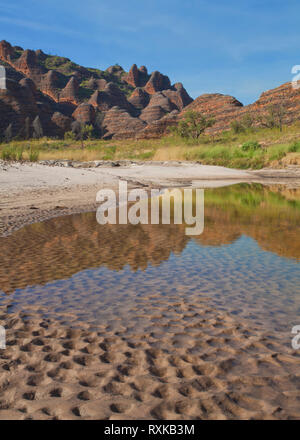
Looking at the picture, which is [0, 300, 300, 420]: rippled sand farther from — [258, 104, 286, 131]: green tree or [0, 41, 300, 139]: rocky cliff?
[0, 41, 300, 139]: rocky cliff

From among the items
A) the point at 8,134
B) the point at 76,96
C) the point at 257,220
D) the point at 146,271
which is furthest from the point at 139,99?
the point at 146,271

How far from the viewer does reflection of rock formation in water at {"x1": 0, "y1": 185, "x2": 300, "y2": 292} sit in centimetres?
506

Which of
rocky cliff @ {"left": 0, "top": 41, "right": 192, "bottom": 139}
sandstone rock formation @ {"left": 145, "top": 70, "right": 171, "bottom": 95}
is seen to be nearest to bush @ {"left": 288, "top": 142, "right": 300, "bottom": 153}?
rocky cliff @ {"left": 0, "top": 41, "right": 192, "bottom": 139}

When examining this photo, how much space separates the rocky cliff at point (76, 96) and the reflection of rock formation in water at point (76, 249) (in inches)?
3322

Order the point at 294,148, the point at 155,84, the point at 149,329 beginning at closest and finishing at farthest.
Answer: the point at 149,329 → the point at 294,148 → the point at 155,84

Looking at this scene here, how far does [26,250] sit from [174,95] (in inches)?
5843

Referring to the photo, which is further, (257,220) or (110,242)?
(257,220)

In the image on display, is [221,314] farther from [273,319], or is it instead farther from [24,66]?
[24,66]

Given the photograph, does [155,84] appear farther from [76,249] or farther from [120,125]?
[76,249]

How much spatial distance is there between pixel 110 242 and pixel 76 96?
420 feet

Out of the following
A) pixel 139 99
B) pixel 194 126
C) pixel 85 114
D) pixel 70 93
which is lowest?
pixel 194 126

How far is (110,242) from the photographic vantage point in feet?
21.6

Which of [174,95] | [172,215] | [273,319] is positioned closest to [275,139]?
[172,215]

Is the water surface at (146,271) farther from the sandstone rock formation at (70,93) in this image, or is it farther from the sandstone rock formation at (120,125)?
the sandstone rock formation at (70,93)
